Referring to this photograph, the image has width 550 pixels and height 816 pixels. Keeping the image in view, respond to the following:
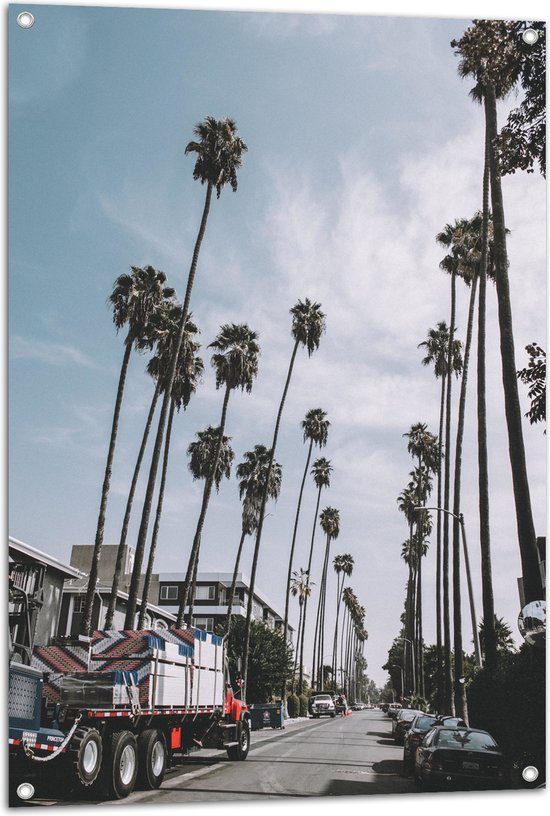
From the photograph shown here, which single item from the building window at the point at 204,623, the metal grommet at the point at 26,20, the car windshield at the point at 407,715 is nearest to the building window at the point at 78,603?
the car windshield at the point at 407,715

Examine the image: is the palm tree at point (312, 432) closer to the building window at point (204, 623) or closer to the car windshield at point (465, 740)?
the building window at point (204, 623)

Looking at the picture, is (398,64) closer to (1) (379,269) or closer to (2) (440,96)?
(2) (440,96)

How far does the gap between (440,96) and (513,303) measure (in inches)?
166

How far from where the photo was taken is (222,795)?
9.41 m

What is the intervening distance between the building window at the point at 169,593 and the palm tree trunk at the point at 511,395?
68731 mm

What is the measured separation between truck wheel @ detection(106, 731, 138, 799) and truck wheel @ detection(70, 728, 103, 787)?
29 centimetres

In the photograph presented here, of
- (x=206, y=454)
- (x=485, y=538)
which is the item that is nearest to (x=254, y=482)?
(x=206, y=454)

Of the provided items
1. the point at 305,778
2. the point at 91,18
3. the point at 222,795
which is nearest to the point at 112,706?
the point at 222,795

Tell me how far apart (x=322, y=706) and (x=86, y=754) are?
62017 mm

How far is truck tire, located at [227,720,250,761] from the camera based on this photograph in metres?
16.9

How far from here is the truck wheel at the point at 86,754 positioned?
30.4ft

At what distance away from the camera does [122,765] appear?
10508 millimetres

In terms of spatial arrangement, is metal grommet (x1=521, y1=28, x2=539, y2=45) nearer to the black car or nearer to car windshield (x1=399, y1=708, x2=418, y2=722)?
the black car

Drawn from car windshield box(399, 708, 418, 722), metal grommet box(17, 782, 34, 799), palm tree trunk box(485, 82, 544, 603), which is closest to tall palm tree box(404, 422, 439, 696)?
car windshield box(399, 708, 418, 722)
